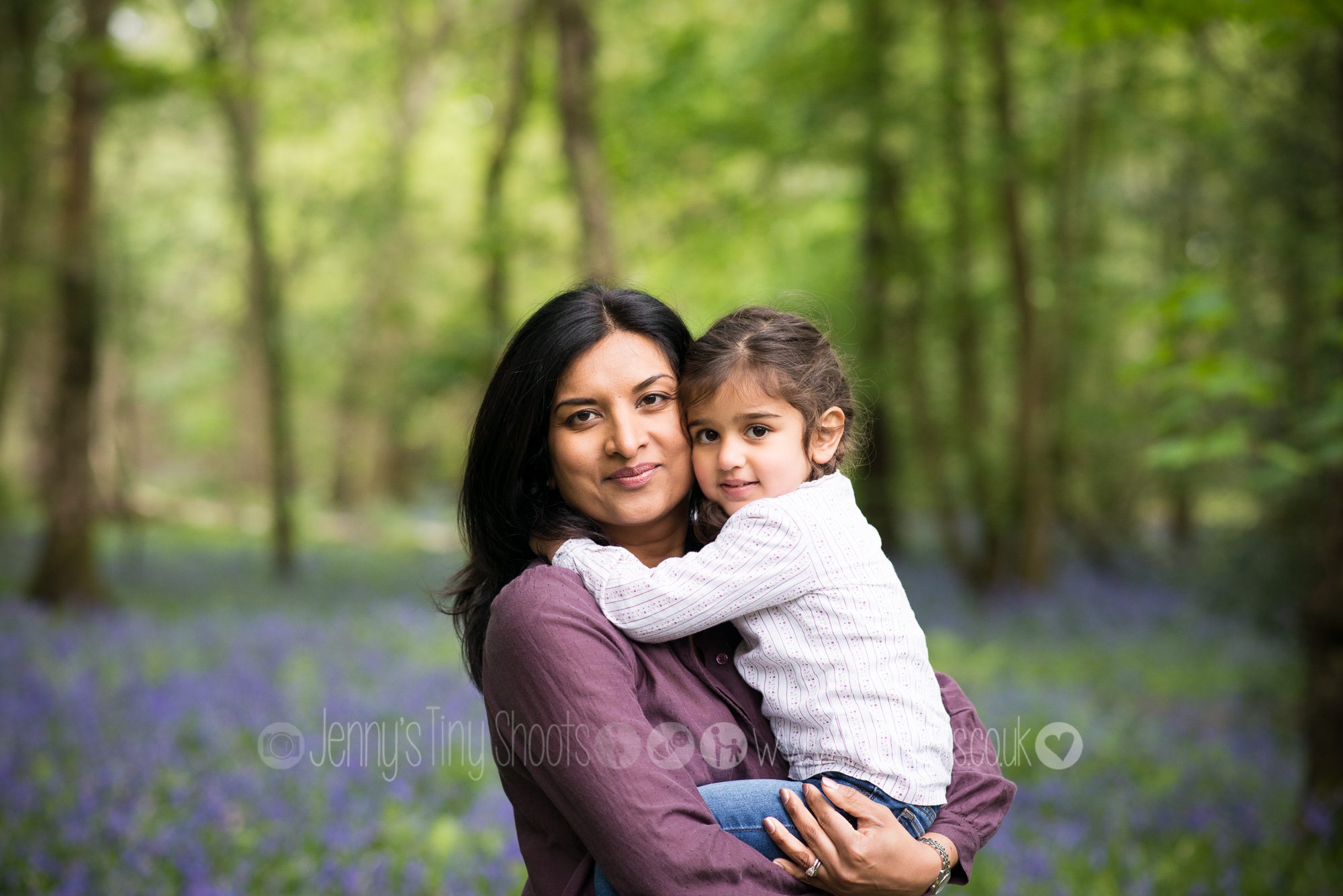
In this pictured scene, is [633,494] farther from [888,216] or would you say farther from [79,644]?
[888,216]

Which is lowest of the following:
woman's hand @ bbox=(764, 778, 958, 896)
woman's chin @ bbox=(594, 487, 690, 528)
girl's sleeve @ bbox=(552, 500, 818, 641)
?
woman's hand @ bbox=(764, 778, 958, 896)

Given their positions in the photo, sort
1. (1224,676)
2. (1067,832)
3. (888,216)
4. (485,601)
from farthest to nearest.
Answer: (888,216), (1224,676), (1067,832), (485,601)

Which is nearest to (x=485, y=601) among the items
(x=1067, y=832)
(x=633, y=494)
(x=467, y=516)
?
(x=467, y=516)

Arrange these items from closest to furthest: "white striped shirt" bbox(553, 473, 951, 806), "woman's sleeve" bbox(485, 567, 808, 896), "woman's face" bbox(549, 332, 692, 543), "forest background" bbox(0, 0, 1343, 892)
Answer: "woman's sleeve" bbox(485, 567, 808, 896) < "white striped shirt" bbox(553, 473, 951, 806) < "woman's face" bbox(549, 332, 692, 543) < "forest background" bbox(0, 0, 1343, 892)

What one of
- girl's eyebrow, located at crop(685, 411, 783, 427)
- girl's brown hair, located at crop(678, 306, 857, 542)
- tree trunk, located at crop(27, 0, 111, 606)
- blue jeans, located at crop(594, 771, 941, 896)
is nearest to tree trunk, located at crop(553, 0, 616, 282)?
tree trunk, located at crop(27, 0, 111, 606)

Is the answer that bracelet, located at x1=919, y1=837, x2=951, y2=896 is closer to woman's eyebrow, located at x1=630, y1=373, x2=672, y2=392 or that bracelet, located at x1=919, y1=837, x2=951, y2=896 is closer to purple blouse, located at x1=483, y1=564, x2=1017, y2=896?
purple blouse, located at x1=483, y1=564, x2=1017, y2=896

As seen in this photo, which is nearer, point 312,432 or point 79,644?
point 79,644

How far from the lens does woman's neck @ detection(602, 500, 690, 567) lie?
2191 mm

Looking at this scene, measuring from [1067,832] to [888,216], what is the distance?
31.6ft

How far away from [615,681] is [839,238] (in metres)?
A: 14.4

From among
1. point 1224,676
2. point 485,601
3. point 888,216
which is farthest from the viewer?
point 888,216

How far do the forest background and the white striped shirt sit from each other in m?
0.69

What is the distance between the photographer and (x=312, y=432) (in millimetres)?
36188

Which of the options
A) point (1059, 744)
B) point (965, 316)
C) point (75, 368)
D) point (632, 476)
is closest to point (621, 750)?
point (632, 476)
